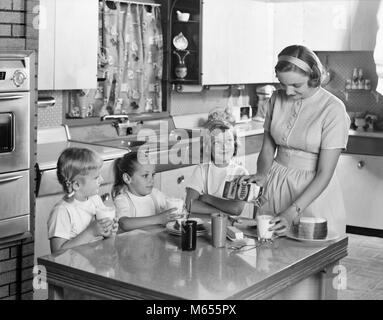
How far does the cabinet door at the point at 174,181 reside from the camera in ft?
17.7

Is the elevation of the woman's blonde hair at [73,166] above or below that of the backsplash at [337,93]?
below

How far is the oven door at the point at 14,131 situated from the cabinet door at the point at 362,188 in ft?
12.1

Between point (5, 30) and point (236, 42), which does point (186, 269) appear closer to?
point (5, 30)

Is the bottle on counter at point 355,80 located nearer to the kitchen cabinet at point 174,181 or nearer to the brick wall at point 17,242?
the kitchen cabinet at point 174,181

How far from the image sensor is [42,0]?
175 inches

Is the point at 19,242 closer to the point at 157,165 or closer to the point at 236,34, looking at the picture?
the point at 157,165

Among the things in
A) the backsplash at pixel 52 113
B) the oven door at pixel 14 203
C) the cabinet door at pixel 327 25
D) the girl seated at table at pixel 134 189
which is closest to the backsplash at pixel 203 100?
the cabinet door at pixel 327 25

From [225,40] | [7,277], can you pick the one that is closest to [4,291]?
[7,277]

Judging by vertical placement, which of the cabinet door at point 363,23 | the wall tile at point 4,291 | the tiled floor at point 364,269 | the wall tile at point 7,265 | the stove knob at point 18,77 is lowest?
the tiled floor at point 364,269

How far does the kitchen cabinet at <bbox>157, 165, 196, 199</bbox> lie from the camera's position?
5.40m

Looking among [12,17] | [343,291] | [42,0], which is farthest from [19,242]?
[343,291]

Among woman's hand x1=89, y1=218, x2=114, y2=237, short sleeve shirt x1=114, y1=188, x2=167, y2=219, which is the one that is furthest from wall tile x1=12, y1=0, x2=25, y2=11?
woman's hand x1=89, y1=218, x2=114, y2=237

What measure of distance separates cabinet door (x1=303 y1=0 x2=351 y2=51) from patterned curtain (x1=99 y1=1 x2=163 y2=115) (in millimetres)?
1731

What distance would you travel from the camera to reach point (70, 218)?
3049 mm
